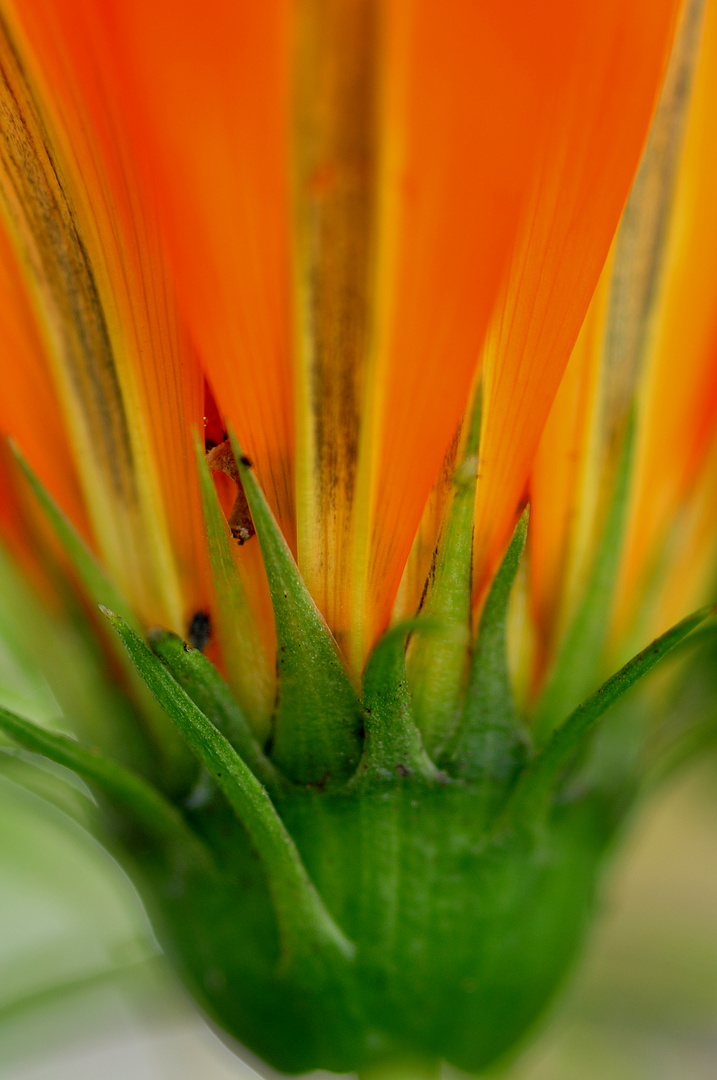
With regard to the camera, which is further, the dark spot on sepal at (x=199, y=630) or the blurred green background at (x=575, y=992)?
the blurred green background at (x=575, y=992)

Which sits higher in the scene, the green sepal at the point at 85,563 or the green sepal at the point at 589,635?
the green sepal at the point at 85,563

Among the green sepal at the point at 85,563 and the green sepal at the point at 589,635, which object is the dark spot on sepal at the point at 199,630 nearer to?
the green sepal at the point at 85,563

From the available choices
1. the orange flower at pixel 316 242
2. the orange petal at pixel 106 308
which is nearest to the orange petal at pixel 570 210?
the orange flower at pixel 316 242

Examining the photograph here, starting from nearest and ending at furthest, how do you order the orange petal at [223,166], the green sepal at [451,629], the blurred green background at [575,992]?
the orange petal at [223,166] < the green sepal at [451,629] < the blurred green background at [575,992]

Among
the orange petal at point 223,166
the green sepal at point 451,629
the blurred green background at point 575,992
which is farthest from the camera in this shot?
the blurred green background at point 575,992

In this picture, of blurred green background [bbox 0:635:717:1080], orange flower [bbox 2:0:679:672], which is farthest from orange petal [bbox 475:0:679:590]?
blurred green background [bbox 0:635:717:1080]

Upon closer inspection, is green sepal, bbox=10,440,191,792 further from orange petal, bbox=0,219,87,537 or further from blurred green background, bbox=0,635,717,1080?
blurred green background, bbox=0,635,717,1080

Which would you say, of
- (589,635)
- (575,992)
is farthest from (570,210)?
(575,992)
